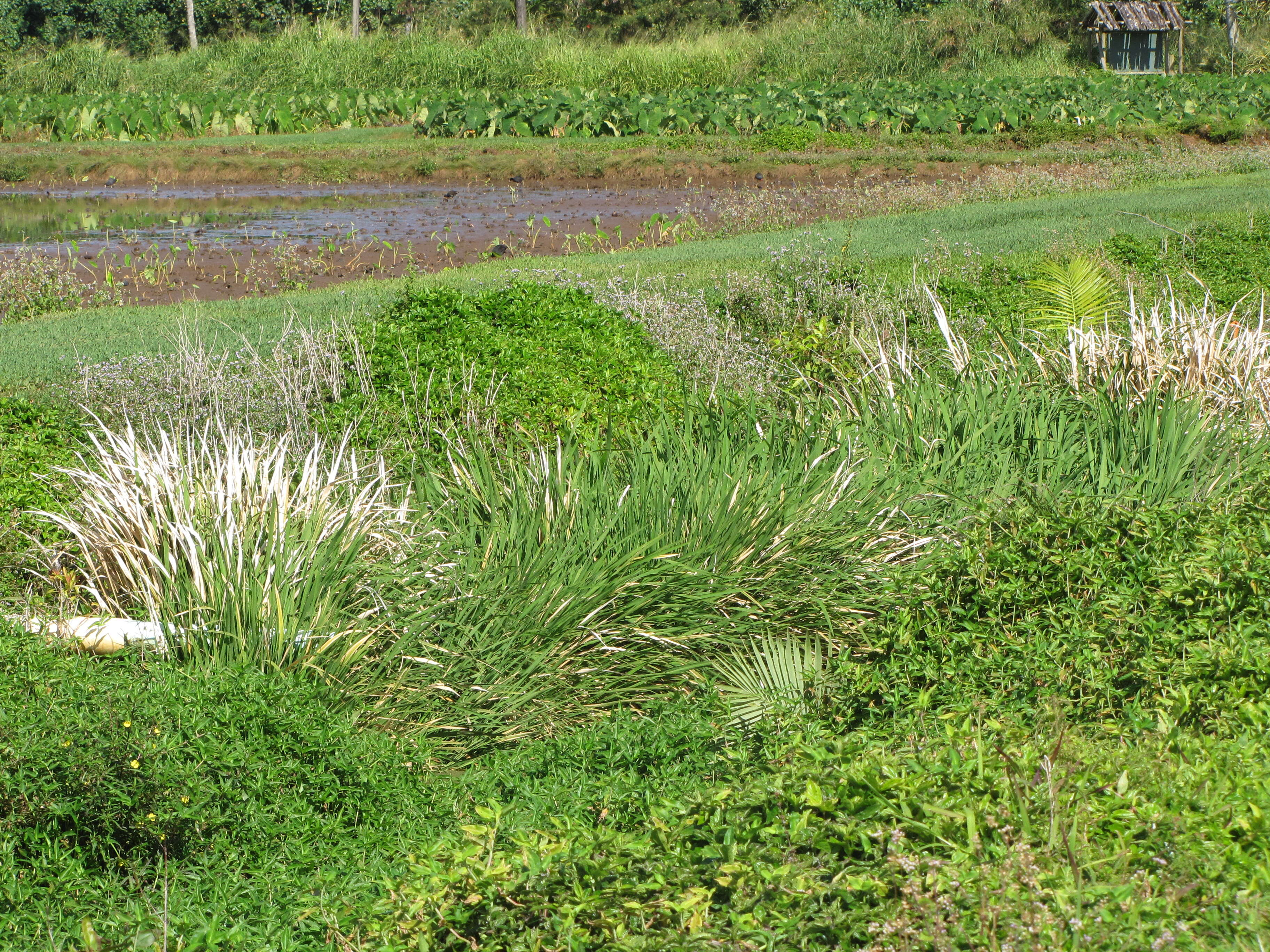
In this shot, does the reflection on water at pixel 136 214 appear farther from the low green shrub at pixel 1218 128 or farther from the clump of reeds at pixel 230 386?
the low green shrub at pixel 1218 128

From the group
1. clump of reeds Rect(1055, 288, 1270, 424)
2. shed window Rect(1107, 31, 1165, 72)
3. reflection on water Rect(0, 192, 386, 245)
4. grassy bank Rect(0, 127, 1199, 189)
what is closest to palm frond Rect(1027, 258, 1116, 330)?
clump of reeds Rect(1055, 288, 1270, 424)

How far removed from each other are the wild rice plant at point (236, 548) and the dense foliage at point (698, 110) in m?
24.9

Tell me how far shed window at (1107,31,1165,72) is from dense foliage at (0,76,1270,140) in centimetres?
891

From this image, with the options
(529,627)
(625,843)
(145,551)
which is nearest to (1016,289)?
(529,627)

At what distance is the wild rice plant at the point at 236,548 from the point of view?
4.25 meters

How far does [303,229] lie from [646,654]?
15.6 metres

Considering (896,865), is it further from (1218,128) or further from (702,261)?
(1218,128)

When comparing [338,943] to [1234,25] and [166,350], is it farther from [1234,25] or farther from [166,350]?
[1234,25]

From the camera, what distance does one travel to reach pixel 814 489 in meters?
5.18

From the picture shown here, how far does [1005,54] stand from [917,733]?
4049cm

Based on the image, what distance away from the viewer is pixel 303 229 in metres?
18.9

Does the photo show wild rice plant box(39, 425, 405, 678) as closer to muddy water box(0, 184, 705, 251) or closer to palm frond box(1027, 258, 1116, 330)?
palm frond box(1027, 258, 1116, 330)

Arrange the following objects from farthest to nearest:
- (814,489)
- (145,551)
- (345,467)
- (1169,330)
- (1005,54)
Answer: (1005,54) < (1169,330) < (345,467) < (814,489) < (145,551)

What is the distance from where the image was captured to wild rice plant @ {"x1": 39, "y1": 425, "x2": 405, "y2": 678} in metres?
4.25
